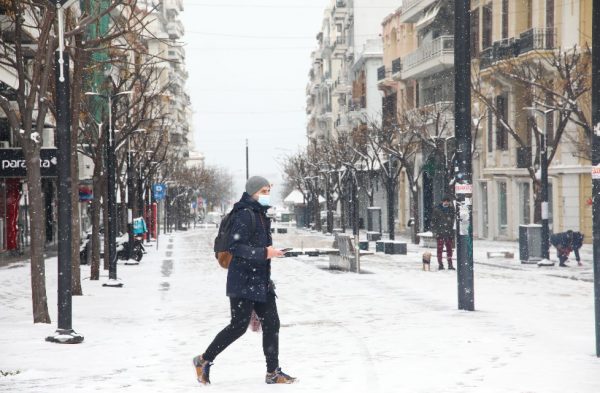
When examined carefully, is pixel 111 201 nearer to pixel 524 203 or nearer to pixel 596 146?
pixel 596 146

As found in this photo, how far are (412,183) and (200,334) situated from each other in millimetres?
33932

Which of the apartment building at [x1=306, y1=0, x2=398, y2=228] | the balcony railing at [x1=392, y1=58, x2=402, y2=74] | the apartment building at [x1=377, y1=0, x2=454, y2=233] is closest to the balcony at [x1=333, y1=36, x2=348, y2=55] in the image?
the apartment building at [x1=306, y1=0, x2=398, y2=228]

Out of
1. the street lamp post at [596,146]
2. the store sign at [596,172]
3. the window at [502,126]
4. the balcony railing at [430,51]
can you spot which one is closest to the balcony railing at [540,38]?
the window at [502,126]

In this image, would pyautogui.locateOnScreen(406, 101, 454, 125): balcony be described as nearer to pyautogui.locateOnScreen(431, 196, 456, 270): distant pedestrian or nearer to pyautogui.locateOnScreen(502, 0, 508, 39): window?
pyautogui.locateOnScreen(502, 0, 508, 39): window

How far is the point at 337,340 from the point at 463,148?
3714 millimetres

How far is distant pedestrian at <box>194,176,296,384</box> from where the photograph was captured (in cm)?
848

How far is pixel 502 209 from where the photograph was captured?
4850 cm

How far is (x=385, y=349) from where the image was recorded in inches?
432

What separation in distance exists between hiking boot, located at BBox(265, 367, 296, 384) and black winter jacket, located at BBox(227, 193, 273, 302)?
669 millimetres

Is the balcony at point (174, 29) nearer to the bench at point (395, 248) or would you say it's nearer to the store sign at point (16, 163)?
the store sign at point (16, 163)

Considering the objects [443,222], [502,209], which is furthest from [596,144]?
[502,209]

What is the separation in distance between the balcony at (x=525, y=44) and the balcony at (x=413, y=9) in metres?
11.1

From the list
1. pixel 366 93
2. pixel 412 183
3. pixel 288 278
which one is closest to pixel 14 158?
pixel 288 278

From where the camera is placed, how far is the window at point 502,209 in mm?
48156
